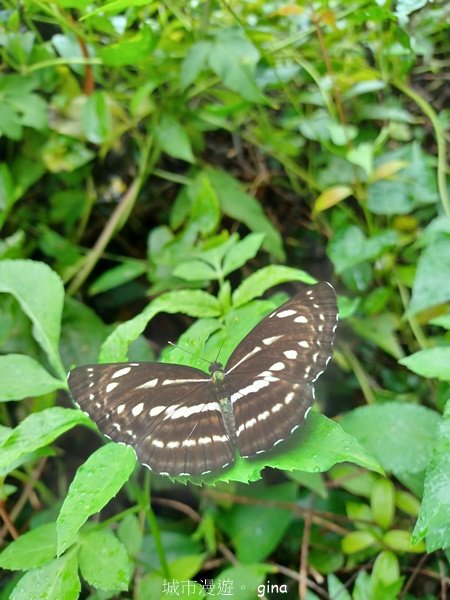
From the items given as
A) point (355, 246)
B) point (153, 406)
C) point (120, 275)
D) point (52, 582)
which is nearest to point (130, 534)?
point (52, 582)

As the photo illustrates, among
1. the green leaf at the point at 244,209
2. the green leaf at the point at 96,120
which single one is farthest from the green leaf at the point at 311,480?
the green leaf at the point at 96,120

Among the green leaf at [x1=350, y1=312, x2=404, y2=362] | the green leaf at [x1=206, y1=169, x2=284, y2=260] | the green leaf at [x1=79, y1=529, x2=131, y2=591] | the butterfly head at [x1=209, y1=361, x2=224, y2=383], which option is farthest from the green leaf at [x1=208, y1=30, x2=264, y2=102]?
the green leaf at [x1=79, y1=529, x2=131, y2=591]

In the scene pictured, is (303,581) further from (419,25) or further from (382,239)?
(419,25)

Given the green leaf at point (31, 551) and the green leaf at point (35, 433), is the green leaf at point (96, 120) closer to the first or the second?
the green leaf at point (35, 433)

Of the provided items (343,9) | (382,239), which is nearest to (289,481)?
(382,239)

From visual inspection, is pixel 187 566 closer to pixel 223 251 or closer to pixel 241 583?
pixel 241 583

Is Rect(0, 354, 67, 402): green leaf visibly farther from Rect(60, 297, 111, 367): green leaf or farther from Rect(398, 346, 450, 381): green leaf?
Rect(398, 346, 450, 381): green leaf
